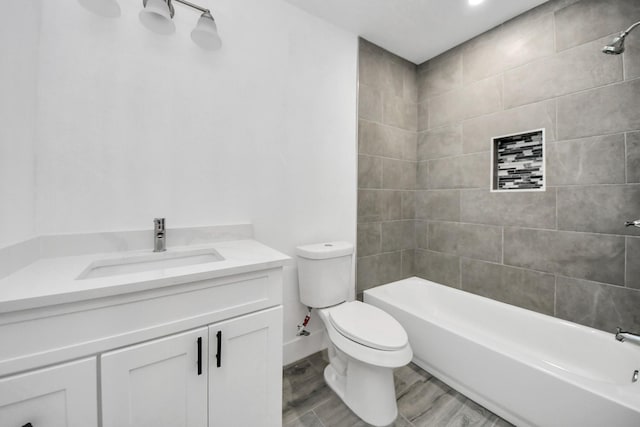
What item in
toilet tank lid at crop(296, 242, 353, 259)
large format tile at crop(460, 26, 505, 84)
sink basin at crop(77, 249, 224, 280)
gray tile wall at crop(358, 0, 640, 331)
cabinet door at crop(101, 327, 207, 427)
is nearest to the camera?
cabinet door at crop(101, 327, 207, 427)

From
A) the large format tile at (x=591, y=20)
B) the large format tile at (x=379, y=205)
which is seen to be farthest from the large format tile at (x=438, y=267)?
the large format tile at (x=591, y=20)

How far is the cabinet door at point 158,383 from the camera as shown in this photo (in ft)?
2.48

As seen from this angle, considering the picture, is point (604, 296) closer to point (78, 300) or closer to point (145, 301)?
point (145, 301)

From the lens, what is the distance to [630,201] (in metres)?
1.36

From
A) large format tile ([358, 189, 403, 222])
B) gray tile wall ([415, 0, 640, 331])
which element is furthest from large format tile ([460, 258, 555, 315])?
large format tile ([358, 189, 403, 222])

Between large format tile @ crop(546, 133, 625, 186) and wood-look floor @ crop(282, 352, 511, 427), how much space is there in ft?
4.75

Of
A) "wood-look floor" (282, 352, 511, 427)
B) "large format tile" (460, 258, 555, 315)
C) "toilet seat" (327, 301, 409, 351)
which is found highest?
"large format tile" (460, 258, 555, 315)

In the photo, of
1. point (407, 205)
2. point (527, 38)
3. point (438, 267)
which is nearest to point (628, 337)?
point (438, 267)

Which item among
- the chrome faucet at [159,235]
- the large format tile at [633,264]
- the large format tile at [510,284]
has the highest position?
the chrome faucet at [159,235]

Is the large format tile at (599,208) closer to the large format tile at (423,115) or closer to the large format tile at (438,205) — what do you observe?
the large format tile at (438,205)

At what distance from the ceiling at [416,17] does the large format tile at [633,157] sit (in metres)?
1.04

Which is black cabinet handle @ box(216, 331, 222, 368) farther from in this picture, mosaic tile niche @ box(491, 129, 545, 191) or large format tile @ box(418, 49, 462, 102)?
large format tile @ box(418, 49, 462, 102)

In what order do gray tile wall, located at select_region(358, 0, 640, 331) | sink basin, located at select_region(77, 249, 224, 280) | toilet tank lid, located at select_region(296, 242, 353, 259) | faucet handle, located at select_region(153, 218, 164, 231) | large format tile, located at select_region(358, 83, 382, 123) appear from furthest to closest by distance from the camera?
1. large format tile, located at select_region(358, 83, 382, 123)
2. toilet tank lid, located at select_region(296, 242, 353, 259)
3. gray tile wall, located at select_region(358, 0, 640, 331)
4. faucet handle, located at select_region(153, 218, 164, 231)
5. sink basin, located at select_region(77, 249, 224, 280)

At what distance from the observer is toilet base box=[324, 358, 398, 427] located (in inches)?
50.6
